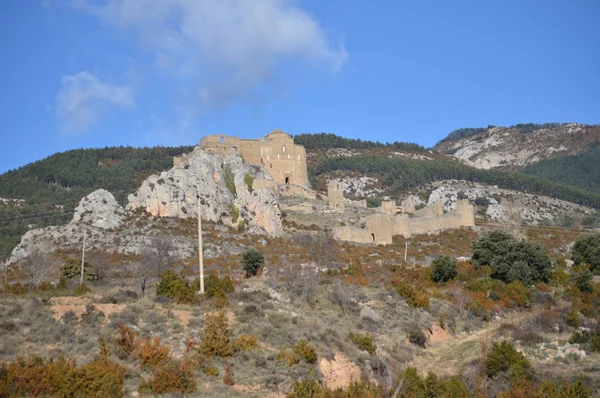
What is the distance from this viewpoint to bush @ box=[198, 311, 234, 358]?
1874cm

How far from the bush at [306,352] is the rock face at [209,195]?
38042 millimetres

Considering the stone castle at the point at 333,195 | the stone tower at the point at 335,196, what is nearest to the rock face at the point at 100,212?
the stone castle at the point at 333,195

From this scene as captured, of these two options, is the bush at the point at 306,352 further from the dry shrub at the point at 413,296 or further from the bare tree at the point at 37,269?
the bare tree at the point at 37,269

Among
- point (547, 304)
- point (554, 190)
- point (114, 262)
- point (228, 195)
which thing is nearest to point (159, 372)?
point (547, 304)

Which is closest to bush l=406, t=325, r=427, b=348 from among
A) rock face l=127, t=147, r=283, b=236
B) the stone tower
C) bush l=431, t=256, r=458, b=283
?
bush l=431, t=256, r=458, b=283

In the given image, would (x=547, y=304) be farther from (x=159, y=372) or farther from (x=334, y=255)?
(x=159, y=372)

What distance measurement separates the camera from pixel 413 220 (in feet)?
209

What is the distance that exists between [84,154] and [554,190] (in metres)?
96.8

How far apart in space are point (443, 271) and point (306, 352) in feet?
64.2

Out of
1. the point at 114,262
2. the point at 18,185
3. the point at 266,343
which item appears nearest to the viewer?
the point at 266,343

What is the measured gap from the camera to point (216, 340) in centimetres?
1919

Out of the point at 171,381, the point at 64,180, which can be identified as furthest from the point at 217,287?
the point at 64,180

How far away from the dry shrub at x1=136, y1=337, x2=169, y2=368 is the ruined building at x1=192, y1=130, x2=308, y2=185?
2174 inches

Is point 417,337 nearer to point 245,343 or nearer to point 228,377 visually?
point 245,343
